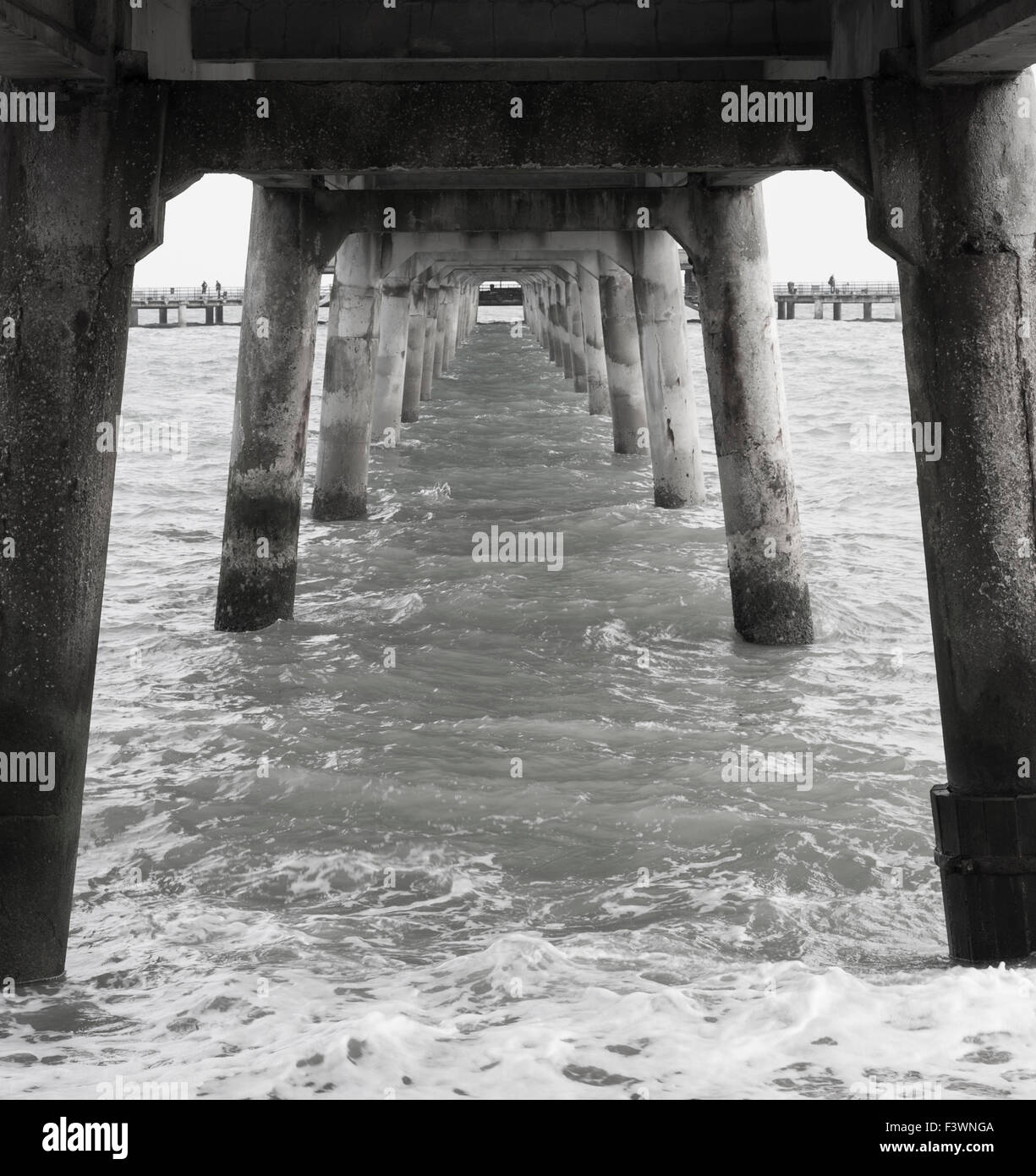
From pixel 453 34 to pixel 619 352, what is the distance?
13998 mm

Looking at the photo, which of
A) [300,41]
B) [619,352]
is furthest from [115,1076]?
[619,352]

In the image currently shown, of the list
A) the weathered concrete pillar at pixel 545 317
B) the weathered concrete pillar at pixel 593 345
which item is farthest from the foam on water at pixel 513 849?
the weathered concrete pillar at pixel 545 317

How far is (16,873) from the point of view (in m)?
5.34

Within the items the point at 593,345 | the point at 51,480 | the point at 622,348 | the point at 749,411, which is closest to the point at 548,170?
the point at 51,480

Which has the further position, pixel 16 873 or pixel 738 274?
pixel 738 274

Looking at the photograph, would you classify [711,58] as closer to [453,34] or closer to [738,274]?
[453,34]

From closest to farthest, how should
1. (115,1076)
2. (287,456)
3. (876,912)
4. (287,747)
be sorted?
(115,1076) < (876,912) < (287,747) < (287,456)

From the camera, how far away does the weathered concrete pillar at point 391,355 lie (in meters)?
21.0

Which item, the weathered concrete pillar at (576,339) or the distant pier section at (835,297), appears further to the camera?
the distant pier section at (835,297)

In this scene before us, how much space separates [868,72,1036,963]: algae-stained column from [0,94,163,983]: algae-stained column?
2.98 m

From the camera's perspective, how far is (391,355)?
70.7ft

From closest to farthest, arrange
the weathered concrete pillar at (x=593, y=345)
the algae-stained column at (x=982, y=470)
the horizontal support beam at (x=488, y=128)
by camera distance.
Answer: the algae-stained column at (x=982, y=470) → the horizontal support beam at (x=488, y=128) → the weathered concrete pillar at (x=593, y=345)

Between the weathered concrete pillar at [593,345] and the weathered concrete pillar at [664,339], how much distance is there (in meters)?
11.0

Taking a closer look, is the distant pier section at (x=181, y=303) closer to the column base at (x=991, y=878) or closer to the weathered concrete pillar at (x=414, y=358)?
the weathered concrete pillar at (x=414, y=358)
